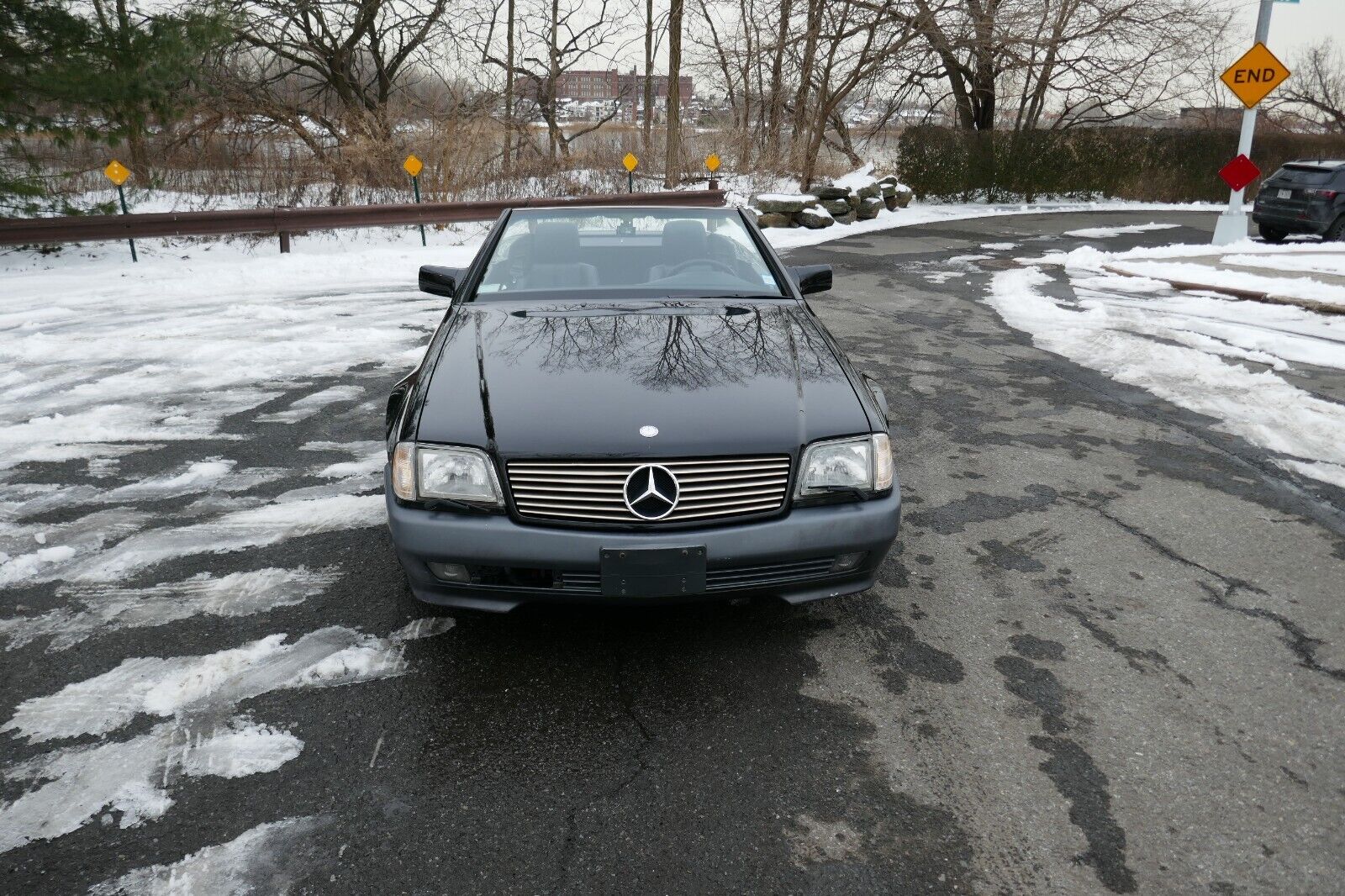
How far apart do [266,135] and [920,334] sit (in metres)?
15.7

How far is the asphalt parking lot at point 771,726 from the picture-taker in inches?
92.1

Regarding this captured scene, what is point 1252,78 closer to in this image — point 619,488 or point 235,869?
point 619,488

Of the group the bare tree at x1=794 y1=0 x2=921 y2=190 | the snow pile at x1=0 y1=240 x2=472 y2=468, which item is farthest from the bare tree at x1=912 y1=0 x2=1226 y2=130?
the snow pile at x1=0 y1=240 x2=472 y2=468

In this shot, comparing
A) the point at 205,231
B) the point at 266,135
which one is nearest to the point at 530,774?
the point at 205,231

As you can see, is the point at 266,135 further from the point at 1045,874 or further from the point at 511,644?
the point at 1045,874

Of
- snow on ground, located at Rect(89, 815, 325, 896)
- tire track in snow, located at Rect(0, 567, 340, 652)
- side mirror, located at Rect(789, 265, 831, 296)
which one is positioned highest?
side mirror, located at Rect(789, 265, 831, 296)

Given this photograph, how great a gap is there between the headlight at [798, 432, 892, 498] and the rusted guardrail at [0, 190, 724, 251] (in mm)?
8680

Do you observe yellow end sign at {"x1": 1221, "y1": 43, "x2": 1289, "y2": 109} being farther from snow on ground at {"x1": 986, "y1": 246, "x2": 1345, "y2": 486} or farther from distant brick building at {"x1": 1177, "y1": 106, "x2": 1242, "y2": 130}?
distant brick building at {"x1": 1177, "y1": 106, "x2": 1242, "y2": 130}

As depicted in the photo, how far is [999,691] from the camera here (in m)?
3.09

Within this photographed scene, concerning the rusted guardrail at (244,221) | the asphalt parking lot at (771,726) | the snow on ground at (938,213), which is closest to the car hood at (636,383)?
the asphalt parking lot at (771,726)

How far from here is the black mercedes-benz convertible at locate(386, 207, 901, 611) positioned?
2908mm

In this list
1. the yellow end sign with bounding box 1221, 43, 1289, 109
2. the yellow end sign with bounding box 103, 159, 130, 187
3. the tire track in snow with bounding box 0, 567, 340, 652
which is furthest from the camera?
the yellow end sign with bounding box 1221, 43, 1289, 109

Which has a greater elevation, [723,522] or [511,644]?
[723,522]

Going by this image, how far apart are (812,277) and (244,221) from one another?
38.8ft
